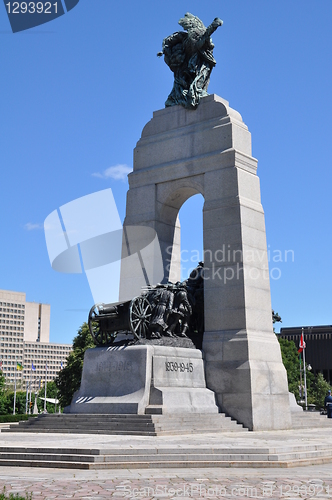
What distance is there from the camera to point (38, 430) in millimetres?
19844

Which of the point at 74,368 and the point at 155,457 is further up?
the point at 74,368

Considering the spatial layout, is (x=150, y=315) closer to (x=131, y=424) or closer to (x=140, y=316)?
(x=140, y=316)

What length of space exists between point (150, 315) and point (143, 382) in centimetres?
296

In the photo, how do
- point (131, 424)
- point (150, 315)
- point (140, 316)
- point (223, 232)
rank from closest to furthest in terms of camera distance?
point (131, 424) → point (140, 316) → point (150, 315) → point (223, 232)

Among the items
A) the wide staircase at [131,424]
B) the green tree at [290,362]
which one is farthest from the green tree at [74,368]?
the wide staircase at [131,424]

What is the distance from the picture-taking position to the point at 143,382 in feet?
66.5

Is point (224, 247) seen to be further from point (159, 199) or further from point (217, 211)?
point (159, 199)

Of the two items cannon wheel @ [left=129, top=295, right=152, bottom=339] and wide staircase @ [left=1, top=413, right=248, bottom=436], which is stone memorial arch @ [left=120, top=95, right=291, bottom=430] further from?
cannon wheel @ [left=129, top=295, right=152, bottom=339]

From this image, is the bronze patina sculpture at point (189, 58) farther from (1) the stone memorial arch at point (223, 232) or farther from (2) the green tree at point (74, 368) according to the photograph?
(2) the green tree at point (74, 368)

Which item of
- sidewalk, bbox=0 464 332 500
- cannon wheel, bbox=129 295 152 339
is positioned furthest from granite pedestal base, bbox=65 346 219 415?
sidewalk, bbox=0 464 332 500

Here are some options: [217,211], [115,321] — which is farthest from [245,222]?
[115,321]

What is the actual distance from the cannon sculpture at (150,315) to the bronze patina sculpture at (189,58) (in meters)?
8.35

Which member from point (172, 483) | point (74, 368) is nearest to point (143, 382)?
point (172, 483)

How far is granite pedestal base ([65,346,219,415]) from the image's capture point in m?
20.0
